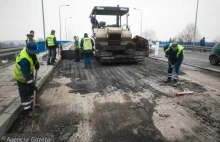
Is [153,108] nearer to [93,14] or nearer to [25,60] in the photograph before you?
[25,60]

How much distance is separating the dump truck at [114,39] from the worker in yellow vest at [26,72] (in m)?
5.84

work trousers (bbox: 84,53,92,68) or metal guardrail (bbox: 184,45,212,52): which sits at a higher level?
metal guardrail (bbox: 184,45,212,52)

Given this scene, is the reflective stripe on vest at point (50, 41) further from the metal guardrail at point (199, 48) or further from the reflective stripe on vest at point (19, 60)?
the metal guardrail at point (199, 48)

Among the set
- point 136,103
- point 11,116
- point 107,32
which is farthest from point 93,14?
point 11,116

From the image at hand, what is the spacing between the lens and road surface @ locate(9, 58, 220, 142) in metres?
3.34

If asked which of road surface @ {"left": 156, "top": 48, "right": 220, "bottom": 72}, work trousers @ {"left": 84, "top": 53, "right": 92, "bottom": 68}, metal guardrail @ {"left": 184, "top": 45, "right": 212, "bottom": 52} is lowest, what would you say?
road surface @ {"left": 156, "top": 48, "right": 220, "bottom": 72}

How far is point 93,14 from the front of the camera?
1102 cm

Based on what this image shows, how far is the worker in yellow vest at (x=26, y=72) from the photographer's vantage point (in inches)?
150

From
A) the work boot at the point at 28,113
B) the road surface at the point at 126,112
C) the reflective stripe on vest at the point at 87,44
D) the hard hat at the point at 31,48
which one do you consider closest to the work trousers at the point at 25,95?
the work boot at the point at 28,113

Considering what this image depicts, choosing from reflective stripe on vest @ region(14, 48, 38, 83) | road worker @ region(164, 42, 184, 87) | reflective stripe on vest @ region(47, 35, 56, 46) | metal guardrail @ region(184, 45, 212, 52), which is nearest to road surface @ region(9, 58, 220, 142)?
road worker @ region(164, 42, 184, 87)

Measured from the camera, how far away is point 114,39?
1016cm

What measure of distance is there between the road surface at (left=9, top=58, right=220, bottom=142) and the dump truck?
3.60 meters

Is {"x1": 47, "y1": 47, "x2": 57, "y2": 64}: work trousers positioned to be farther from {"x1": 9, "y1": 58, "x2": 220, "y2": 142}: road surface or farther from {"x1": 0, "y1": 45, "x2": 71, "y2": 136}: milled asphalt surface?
{"x1": 0, "y1": 45, "x2": 71, "y2": 136}: milled asphalt surface

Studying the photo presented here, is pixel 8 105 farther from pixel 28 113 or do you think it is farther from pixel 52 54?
pixel 52 54
